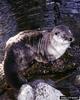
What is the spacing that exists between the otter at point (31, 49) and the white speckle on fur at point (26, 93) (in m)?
0.24

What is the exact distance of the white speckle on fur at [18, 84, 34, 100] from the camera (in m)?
3.55

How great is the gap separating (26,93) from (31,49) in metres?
0.88

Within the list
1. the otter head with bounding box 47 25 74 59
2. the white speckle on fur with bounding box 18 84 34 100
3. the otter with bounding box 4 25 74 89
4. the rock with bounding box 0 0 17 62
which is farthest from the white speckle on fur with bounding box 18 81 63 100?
the rock with bounding box 0 0 17 62

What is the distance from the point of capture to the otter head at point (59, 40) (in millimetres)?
4188

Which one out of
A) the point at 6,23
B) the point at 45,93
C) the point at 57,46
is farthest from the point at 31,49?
the point at 6,23

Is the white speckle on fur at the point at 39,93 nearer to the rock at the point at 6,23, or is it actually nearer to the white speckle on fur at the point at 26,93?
the white speckle on fur at the point at 26,93

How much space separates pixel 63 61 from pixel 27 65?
67cm

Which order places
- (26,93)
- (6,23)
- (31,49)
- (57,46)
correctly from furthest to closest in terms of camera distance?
(6,23)
(57,46)
(31,49)
(26,93)

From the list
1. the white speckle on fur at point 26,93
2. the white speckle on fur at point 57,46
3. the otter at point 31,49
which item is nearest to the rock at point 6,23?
the otter at point 31,49

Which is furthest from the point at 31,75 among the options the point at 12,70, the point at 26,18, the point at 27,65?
the point at 26,18

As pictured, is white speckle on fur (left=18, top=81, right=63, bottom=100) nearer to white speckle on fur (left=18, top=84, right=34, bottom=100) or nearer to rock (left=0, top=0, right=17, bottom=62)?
white speckle on fur (left=18, top=84, right=34, bottom=100)

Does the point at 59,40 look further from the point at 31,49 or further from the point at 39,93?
the point at 39,93

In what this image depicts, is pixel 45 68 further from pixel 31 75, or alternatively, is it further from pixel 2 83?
pixel 2 83

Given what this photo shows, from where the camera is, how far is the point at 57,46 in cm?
442
